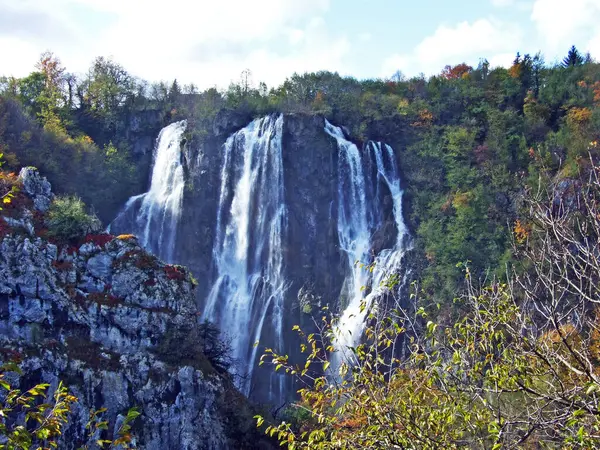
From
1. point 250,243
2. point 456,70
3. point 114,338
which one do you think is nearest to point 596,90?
point 456,70

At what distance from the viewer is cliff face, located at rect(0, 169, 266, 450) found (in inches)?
950

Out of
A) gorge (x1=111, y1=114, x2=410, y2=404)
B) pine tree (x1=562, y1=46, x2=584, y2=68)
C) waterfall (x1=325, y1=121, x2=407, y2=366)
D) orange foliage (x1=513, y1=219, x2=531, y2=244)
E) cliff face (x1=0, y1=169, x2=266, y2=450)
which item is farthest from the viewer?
pine tree (x1=562, y1=46, x2=584, y2=68)

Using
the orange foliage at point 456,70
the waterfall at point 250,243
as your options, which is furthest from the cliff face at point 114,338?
the orange foliage at point 456,70

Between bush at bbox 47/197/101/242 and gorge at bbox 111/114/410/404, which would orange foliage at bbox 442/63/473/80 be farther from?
bush at bbox 47/197/101/242

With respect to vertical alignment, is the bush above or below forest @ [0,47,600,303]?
below

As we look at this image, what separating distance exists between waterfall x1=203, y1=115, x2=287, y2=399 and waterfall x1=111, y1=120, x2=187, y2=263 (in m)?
2.87

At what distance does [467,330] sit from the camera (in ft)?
28.6

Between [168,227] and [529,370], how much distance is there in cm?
3374

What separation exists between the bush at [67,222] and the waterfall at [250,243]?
33.8 ft

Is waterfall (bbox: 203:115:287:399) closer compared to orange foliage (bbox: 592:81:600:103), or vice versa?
waterfall (bbox: 203:115:287:399)

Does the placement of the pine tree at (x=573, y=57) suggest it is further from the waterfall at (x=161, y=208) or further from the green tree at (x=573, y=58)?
the waterfall at (x=161, y=208)

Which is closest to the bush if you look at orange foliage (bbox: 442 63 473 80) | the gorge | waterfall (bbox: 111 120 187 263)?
the gorge

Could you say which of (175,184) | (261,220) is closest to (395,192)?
(261,220)

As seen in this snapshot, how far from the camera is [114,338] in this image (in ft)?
85.7
